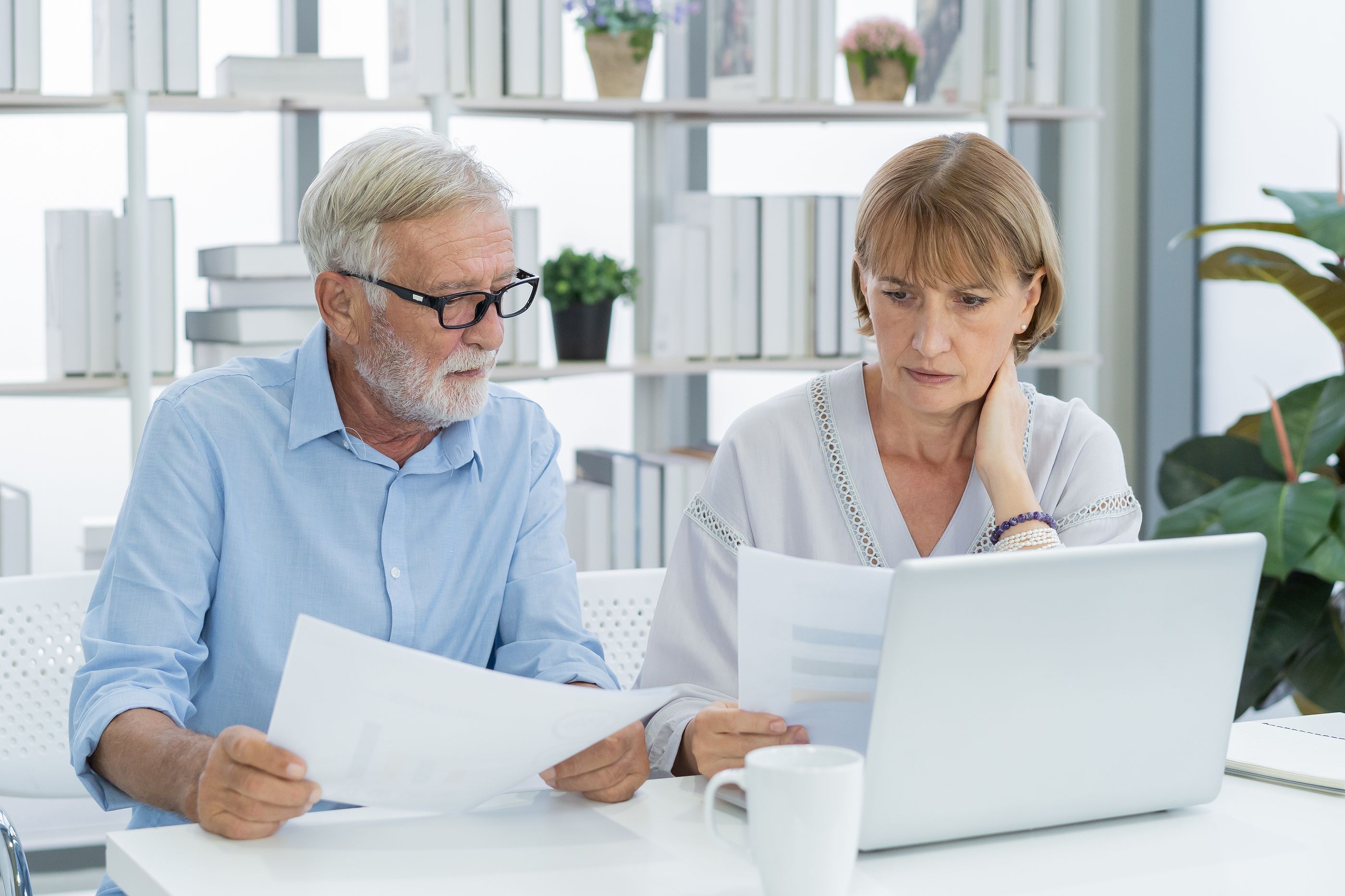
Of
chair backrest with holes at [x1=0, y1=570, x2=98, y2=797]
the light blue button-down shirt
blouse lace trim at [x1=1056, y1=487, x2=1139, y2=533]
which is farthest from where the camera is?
chair backrest with holes at [x1=0, y1=570, x2=98, y2=797]

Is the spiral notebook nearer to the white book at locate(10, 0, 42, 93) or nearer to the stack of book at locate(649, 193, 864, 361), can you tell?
the stack of book at locate(649, 193, 864, 361)

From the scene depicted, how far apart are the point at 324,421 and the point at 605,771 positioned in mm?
552

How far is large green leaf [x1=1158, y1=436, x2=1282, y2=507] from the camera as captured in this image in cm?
272

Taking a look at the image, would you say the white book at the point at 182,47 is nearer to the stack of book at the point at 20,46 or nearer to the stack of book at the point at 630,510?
the stack of book at the point at 20,46

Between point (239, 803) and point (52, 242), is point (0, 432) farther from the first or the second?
point (239, 803)

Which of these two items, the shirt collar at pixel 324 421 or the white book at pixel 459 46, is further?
the white book at pixel 459 46

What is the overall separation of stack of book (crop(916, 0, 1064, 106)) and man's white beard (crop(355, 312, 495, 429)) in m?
1.82

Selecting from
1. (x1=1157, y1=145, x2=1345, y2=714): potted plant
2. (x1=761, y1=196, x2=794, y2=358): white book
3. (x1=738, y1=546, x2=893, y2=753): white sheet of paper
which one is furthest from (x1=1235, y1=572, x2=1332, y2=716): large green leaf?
(x1=738, y1=546, x2=893, y2=753): white sheet of paper

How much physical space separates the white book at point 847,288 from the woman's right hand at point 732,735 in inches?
71.2

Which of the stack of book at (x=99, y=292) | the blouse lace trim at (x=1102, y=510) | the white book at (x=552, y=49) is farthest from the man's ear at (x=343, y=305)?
the white book at (x=552, y=49)

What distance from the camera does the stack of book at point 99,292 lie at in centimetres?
256

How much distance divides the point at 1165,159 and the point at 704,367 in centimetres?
146

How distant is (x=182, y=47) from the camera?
8.48 ft

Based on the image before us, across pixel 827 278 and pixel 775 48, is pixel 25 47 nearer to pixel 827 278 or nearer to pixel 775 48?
pixel 775 48
